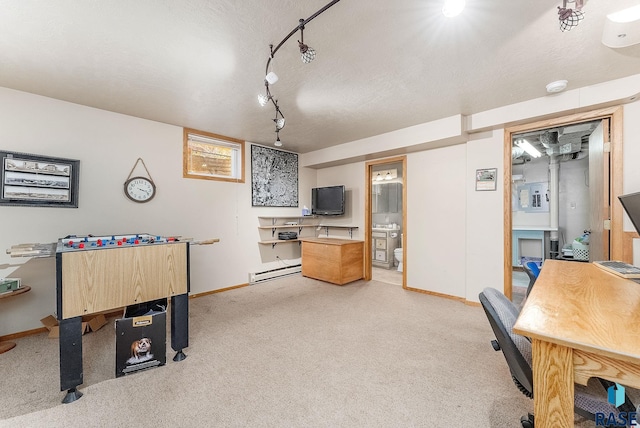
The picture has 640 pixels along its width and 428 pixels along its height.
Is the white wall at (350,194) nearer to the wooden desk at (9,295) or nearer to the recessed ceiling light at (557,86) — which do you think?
the recessed ceiling light at (557,86)

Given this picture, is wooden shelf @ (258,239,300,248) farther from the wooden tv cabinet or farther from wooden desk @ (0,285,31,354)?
wooden desk @ (0,285,31,354)

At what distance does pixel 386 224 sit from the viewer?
621 cm

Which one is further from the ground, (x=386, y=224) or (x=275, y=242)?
(x=386, y=224)

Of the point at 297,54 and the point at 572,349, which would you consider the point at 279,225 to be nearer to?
the point at 297,54

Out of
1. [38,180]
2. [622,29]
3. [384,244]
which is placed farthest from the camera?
[384,244]

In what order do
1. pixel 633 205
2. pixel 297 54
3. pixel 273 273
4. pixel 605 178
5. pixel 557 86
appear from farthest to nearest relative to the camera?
pixel 273 273
pixel 605 178
pixel 557 86
pixel 297 54
pixel 633 205

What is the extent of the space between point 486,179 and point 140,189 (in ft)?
14.4

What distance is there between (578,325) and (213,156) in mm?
4339

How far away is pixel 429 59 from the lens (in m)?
2.04

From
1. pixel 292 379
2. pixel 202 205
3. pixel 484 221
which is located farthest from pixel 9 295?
pixel 484 221

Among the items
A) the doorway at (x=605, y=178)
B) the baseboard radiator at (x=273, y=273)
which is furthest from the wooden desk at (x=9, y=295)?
the doorway at (x=605, y=178)

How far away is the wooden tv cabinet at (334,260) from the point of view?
430 centimetres

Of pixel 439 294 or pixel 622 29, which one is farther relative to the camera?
pixel 439 294

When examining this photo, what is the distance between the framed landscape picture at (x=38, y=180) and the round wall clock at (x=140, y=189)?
47 cm
